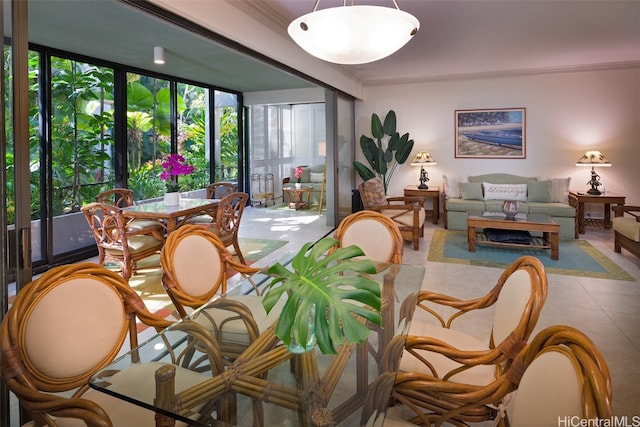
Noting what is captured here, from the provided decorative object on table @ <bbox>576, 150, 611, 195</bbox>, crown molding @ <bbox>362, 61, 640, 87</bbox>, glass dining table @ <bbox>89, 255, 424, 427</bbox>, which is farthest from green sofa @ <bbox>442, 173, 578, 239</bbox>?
glass dining table @ <bbox>89, 255, 424, 427</bbox>

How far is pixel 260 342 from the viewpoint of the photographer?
4.80 ft

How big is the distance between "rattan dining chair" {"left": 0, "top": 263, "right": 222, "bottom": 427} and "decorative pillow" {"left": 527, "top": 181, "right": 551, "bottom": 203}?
607 centimetres

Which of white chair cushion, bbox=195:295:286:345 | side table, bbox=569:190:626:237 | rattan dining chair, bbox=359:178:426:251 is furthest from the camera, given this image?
side table, bbox=569:190:626:237

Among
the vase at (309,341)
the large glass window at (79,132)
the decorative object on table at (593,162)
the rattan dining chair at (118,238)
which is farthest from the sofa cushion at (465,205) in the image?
the vase at (309,341)

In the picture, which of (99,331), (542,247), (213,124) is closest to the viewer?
(99,331)

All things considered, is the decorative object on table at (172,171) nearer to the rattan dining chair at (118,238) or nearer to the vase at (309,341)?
the rattan dining chair at (118,238)

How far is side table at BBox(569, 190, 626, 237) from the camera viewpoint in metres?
5.60

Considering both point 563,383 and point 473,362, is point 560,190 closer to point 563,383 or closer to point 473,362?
point 473,362

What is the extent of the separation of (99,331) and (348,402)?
37.3 inches

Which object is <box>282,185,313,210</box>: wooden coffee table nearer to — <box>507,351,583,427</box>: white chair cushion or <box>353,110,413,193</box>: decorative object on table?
<box>353,110,413,193</box>: decorative object on table

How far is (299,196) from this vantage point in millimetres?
8719

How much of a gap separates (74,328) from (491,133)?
709 centimetres

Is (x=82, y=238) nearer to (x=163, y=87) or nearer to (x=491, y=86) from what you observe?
(x=163, y=87)

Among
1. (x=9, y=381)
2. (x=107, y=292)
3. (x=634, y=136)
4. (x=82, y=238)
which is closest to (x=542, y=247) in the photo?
(x=634, y=136)
